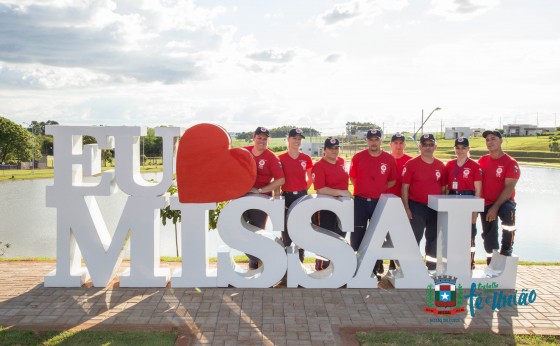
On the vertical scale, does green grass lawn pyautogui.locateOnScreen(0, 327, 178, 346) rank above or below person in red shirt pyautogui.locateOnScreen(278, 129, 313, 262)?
below

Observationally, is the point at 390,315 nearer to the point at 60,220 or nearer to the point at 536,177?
the point at 60,220

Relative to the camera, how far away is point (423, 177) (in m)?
6.90

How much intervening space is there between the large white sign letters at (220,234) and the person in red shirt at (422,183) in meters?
0.22

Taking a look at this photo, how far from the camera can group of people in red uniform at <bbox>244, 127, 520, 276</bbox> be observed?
688 cm

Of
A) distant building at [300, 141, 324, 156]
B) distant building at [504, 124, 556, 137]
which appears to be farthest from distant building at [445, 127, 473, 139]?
distant building at [300, 141, 324, 156]

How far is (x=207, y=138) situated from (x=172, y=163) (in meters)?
0.64

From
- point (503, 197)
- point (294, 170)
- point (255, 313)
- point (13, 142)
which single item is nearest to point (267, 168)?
point (294, 170)

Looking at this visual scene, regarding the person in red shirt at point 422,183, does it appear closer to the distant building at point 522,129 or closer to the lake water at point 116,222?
the lake water at point 116,222

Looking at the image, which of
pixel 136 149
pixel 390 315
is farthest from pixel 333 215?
pixel 136 149

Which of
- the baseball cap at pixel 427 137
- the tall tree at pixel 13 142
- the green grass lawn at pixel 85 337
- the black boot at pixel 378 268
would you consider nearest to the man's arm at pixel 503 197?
the baseball cap at pixel 427 137

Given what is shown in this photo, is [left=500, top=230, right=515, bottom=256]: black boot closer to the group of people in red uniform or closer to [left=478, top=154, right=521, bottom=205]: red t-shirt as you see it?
the group of people in red uniform

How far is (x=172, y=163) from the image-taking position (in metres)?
6.77

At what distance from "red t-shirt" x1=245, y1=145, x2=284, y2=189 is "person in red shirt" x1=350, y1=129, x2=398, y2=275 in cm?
108

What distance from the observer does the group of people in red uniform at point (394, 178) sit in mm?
6883
